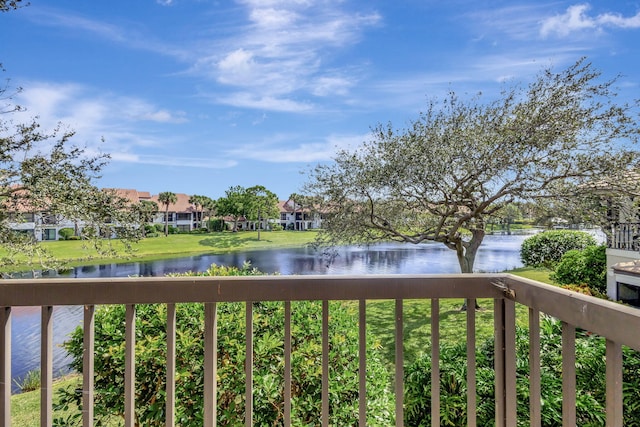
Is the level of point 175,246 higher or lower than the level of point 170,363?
lower

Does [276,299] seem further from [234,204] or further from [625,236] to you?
[234,204]

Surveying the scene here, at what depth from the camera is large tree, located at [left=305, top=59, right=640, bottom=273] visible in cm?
573

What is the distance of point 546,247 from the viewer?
1027 centimetres

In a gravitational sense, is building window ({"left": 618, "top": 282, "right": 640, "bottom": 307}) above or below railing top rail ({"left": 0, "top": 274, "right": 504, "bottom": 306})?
below

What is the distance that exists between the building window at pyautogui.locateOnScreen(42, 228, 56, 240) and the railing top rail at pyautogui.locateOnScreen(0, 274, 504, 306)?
5.54 metres

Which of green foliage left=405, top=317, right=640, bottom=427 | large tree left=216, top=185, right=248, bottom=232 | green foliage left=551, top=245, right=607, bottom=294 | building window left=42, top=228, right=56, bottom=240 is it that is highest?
large tree left=216, top=185, right=248, bottom=232

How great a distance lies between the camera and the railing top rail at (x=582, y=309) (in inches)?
28.2

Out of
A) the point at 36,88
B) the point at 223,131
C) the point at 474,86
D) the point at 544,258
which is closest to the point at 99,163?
the point at 36,88

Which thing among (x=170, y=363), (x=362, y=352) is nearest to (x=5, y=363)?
(x=170, y=363)

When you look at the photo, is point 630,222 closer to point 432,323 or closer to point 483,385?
point 483,385

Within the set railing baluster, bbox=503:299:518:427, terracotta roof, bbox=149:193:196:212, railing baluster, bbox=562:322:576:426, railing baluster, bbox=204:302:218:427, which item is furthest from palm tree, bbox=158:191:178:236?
railing baluster, bbox=562:322:576:426

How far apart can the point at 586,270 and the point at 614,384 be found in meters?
8.11

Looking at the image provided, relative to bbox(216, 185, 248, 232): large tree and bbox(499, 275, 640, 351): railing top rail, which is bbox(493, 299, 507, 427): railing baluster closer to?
bbox(499, 275, 640, 351): railing top rail

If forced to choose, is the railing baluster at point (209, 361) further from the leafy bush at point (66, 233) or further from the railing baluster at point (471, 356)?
the leafy bush at point (66, 233)
